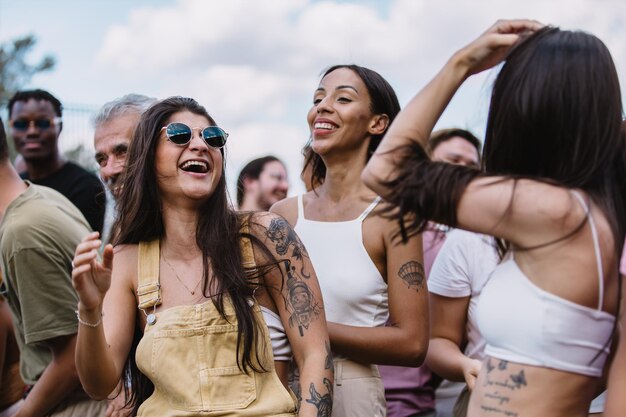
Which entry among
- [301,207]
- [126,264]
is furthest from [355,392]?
[126,264]

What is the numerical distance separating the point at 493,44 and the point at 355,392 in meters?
1.73

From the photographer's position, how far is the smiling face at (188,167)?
3.30 meters

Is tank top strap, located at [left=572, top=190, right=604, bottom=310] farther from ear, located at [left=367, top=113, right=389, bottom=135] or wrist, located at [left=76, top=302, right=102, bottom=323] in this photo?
ear, located at [left=367, top=113, right=389, bottom=135]

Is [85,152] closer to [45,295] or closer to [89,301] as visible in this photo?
[45,295]

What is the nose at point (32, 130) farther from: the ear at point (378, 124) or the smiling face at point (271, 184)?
the ear at point (378, 124)

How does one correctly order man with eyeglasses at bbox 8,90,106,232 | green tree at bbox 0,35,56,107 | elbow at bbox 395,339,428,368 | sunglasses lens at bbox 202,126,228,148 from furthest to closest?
green tree at bbox 0,35,56,107, man with eyeglasses at bbox 8,90,106,232, elbow at bbox 395,339,428,368, sunglasses lens at bbox 202,126,228,148

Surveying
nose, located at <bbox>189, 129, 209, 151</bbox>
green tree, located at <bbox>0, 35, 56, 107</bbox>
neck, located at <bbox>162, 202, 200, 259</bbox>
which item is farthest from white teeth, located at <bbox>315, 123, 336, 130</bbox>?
green tree, located at <bbox>0, 35, 56, 107</bbox>

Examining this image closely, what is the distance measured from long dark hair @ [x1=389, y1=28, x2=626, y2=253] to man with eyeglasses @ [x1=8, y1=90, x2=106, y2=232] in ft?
12.6

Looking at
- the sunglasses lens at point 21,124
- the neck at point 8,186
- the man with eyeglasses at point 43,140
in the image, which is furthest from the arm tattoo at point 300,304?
the sunglasses lens at point 21,124

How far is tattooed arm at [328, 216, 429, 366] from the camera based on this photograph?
135 inches

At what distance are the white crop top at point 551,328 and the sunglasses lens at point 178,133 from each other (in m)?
1.64

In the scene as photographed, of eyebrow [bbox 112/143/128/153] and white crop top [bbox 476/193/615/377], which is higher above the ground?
eyebrow [bbox 112/143/128/153]

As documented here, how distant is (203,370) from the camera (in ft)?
9.61

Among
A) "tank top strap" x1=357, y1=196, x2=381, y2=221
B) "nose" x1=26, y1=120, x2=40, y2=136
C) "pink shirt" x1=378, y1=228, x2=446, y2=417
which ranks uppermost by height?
"nose" x1=26, y1=120, x2=40, y2=136
